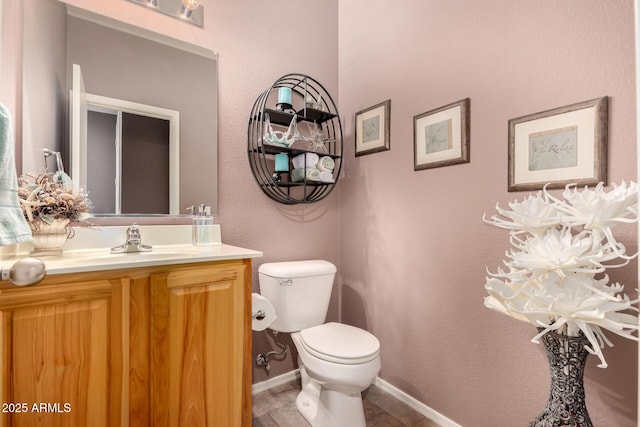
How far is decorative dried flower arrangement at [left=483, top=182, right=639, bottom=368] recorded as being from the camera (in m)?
0.80

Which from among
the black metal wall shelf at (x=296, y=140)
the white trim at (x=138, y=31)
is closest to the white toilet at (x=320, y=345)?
the black metal wall shelf at (x=296, y=140)

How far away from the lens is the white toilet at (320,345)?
4.28 feet

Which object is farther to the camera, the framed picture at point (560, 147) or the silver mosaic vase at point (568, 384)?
the framed picture at point (560, 147)

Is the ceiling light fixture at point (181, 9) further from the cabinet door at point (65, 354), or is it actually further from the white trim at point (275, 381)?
the white trim at point (275, 381)

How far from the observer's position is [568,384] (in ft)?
2.97

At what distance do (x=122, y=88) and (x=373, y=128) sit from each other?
4.46 feet

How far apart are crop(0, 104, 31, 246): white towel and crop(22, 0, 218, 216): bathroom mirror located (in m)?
0.47

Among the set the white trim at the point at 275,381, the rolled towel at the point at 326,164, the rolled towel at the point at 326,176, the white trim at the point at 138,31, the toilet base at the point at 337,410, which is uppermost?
the white trim at the point at 138,31

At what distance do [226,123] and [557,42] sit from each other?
5.05 ft

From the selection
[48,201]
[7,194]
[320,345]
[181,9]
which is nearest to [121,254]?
[48,201]

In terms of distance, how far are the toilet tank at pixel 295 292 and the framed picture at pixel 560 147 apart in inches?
41.2

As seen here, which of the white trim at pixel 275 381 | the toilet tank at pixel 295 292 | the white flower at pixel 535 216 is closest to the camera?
the white flower at pixel 535 216

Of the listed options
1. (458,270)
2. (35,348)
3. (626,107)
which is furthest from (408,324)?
(35,348)

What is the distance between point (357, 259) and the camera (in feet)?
6.60
